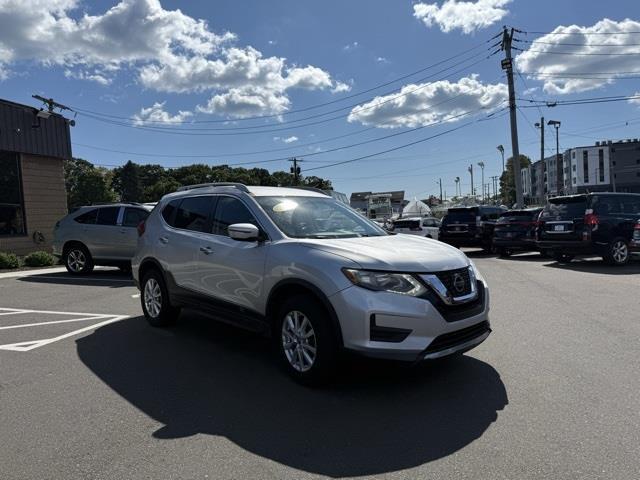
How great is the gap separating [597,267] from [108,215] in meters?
12.3

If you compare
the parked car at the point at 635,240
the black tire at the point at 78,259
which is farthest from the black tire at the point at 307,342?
the parked car at the point at 635,240

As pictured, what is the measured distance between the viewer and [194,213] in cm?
602

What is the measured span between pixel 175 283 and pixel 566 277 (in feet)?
28.2

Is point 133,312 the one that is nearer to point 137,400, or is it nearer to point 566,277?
point 137,400

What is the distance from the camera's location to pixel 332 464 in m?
3.05

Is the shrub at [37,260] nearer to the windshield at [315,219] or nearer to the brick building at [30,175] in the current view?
the brick building at [30,175]

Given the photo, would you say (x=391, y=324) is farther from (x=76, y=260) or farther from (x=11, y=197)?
(x=11, y=197)

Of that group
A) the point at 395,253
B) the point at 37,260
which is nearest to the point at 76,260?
the point at 37,260

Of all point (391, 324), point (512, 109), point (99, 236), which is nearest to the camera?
point (391, 324)

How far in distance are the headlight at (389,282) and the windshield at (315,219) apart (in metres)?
0.99

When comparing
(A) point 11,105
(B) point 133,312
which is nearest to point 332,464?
(B) point 133,312

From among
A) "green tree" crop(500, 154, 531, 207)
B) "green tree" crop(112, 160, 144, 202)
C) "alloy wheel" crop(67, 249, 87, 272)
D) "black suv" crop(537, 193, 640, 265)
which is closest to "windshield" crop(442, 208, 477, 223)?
"black suv" crop(537, 193, 640, 265)

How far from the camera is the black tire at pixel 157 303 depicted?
641cm

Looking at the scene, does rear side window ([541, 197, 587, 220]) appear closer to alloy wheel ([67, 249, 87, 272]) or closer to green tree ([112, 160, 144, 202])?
alloy wheel ([67, 249, 87, 272])
